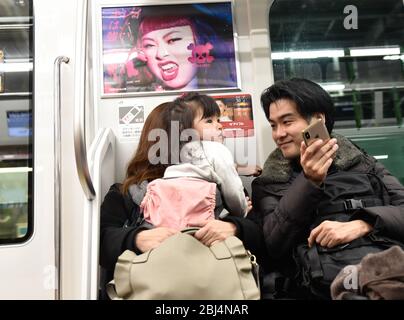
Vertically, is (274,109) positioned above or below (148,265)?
above

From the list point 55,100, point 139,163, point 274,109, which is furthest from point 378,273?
point 55,100

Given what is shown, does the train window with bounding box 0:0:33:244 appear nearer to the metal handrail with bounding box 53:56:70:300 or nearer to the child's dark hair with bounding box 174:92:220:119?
the metal handrail with bounding box 53:56:70:300

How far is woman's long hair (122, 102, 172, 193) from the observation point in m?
2.04

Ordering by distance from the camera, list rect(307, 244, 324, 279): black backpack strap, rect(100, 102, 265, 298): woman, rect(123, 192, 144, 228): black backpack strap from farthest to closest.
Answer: rect(123, 192, 144, 228): black backpack strap → rect(100, 102, 265, 298): woman → rect(307, 244, 324, 279): black backpack strap

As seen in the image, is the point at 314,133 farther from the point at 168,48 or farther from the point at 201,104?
the point at 168,48

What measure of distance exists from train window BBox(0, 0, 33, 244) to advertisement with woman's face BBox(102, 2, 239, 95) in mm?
456

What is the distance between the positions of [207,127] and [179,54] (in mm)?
644

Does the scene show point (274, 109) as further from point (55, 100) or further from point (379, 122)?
point (55, 100)

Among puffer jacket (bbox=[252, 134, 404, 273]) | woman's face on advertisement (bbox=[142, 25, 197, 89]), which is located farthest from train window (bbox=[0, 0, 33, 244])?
puffer jacket (bbox=[252, 134, 404, 273])

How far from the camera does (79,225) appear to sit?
2.15 metres

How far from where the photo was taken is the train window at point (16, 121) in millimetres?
2139

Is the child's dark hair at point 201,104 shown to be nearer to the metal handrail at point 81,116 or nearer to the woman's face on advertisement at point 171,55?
the woman's face on advertisement at point 171,55

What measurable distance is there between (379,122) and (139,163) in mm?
1576

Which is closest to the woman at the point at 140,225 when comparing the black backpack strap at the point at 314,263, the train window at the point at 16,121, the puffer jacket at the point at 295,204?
the puffer jacket at the point at 295,204
